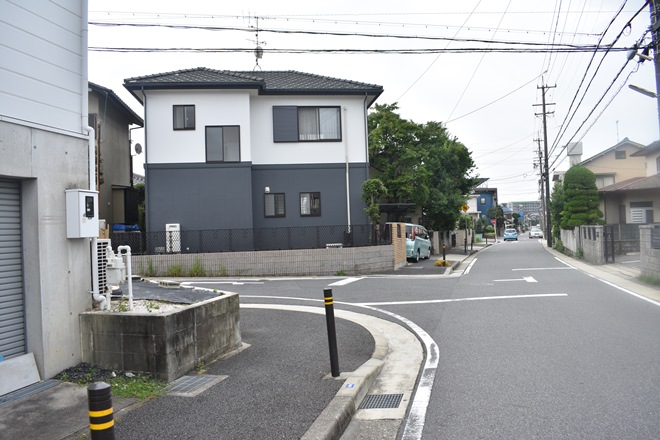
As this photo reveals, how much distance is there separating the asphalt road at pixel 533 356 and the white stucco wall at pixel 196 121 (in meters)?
8.97

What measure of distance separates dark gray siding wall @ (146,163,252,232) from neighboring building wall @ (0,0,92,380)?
14.8m

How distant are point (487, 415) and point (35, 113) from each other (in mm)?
5584

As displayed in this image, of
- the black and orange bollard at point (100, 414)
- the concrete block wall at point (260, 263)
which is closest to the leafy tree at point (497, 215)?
the concrete block wall at point (260, 263)

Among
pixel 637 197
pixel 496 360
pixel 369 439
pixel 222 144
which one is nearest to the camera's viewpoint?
pixel 369 439

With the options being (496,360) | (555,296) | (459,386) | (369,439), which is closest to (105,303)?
(369,439)

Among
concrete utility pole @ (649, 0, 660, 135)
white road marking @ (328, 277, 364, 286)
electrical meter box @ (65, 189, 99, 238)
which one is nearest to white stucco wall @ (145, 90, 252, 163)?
white road marking @ (328, 277, 364, 286)

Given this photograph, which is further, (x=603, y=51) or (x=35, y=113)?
(x=603, y=51)

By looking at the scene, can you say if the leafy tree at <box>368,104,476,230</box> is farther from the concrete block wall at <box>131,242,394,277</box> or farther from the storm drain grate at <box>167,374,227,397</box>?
the storm drain grate at <box>167,374,227,397</box>

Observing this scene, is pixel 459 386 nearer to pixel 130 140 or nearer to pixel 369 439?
pixel 369 439

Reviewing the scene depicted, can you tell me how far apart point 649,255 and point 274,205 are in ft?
45.8

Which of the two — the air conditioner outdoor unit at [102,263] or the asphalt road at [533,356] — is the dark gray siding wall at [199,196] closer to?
the asphalt road at [533,356]

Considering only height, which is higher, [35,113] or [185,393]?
[35,113]

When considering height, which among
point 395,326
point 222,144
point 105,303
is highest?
point 222,144

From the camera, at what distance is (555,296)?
40.3 ft
